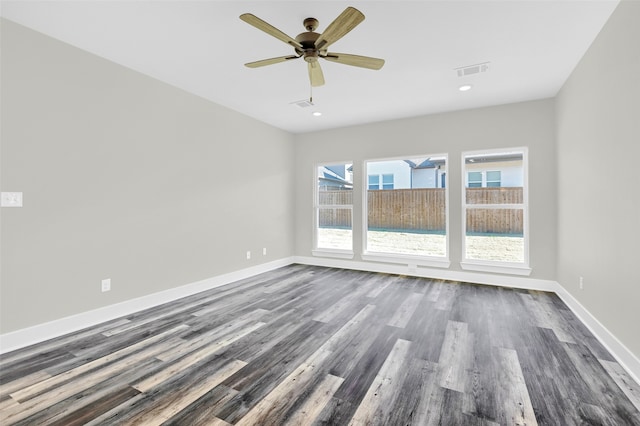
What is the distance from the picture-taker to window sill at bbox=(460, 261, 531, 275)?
430 centimetres

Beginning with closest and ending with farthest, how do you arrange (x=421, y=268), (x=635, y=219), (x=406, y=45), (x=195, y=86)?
(x=635, y=219), (x=406, y=45), (x=195, y=86), (x=421, y=268)

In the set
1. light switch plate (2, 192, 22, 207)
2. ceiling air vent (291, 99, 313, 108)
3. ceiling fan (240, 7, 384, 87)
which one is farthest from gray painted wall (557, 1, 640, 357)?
light switch plate (2, 192, 22, 207)

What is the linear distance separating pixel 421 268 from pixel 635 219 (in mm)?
3145

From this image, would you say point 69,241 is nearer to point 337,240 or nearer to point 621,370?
point 337,240

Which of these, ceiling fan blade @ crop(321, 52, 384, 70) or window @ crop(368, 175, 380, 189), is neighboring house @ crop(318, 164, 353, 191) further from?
ceiling fan blade @ crop(321, 52, 384, 70)

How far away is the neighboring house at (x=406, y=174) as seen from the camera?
16.3 feet

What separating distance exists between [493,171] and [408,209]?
1476 mm

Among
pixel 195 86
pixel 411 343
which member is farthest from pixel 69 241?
pixel 411 343

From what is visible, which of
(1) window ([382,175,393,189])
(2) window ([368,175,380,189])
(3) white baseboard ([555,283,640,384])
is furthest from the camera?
(2) window ([368,175,380,189])

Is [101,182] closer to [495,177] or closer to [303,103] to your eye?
[303,103]

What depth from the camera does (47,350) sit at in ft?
7.97

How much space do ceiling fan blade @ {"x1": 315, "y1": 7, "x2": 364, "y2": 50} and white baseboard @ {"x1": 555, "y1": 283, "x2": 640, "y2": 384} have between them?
3.06 meters

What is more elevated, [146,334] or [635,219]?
[635,219]

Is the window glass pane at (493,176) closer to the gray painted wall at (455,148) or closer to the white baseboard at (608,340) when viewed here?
the gray painted wall at (455,148)
